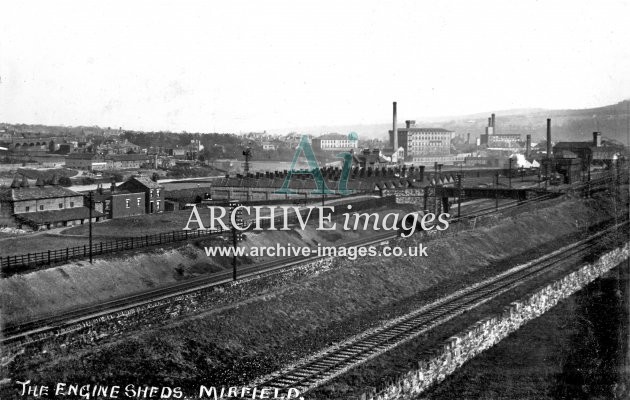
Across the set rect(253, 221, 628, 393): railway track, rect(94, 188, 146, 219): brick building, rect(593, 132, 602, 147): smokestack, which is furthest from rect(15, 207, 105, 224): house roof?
rect(593, 132, 602, 147): smokestack

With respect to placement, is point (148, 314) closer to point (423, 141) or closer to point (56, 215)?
point (56, 215)

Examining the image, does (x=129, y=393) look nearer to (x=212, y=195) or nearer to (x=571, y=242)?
(x=571, y=242)

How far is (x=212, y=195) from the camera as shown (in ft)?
199

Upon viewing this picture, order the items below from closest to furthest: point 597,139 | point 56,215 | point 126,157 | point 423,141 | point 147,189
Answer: point 56,215 → point 147,189 → point 126,157 → point 597,139 → point 423,141

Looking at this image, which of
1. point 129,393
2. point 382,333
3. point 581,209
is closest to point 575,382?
point 382,333

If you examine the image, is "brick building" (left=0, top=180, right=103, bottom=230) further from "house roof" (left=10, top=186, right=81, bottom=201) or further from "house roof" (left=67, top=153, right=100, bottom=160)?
"house roof" (left=67, top=153, right=100, bottom=160)

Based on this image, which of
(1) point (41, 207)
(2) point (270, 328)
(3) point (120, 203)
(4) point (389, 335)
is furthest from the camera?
(3) point (120, 203)

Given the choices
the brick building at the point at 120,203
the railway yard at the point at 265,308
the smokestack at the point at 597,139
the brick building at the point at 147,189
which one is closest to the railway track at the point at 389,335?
the railway yard at the point at 265,308

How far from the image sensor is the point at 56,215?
41.1m

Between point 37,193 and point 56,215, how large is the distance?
1852 mm

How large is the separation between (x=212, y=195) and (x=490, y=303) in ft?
129

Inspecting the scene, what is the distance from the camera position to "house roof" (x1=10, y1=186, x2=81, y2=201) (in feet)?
130

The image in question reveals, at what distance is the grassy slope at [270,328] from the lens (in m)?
17.4

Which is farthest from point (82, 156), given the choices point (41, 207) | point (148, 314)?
point (148, 314)
